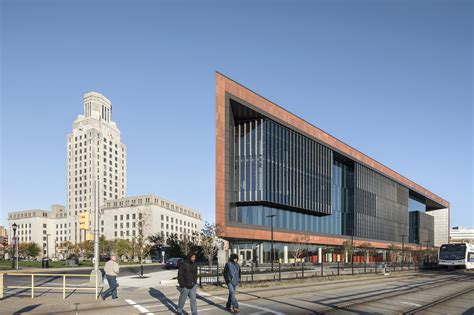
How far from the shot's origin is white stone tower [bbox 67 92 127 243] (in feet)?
573

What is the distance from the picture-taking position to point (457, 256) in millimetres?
50500

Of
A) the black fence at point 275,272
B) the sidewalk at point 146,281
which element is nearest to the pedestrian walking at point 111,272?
the black fence at point 275,272

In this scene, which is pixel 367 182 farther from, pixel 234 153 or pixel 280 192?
pixel 234 153

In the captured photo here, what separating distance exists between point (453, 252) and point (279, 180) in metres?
24.3

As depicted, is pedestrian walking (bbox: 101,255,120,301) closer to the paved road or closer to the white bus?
the paved road

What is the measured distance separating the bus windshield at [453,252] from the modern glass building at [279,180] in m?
12.0

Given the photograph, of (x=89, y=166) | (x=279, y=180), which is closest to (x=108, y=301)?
(x=279, y=180)

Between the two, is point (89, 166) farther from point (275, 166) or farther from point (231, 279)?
point (231, 279)

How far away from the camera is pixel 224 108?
53.8 metres

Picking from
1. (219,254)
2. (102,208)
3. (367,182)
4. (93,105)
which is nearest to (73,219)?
(102,208)

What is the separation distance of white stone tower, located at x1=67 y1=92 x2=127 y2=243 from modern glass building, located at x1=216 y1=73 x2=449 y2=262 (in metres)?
116

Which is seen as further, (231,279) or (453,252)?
(453,252)

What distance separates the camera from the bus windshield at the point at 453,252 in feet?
165

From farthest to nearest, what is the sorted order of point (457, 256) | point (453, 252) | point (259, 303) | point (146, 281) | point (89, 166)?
point (89, 166) < point (453, 252) < point (457, 256) < point (146, 281) < point (259, 303)
